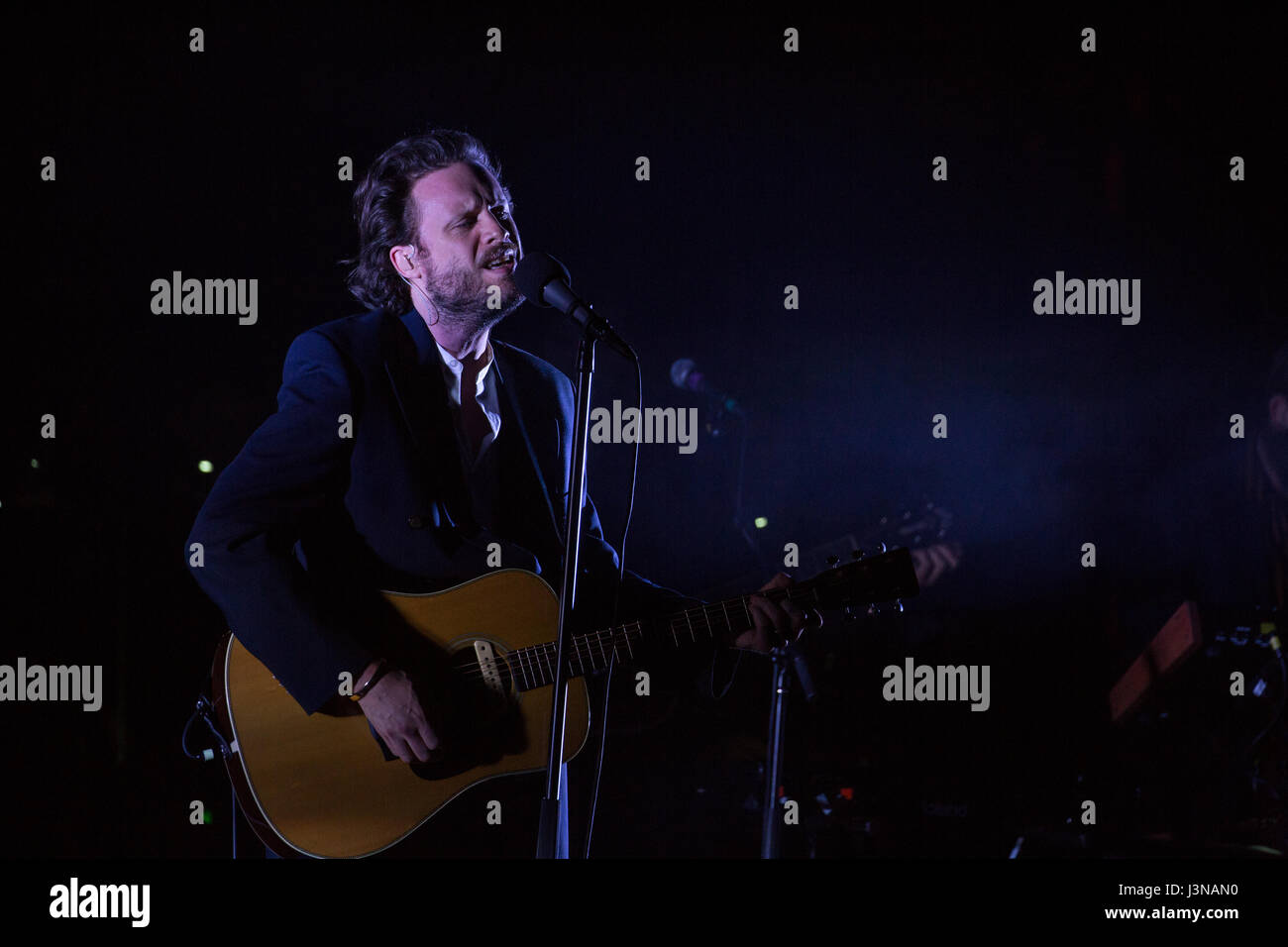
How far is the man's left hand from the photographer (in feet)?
7.64

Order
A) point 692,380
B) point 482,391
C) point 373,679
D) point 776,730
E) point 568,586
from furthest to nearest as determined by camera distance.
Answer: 1. point 692,380
2. point 776,730
3. point 482,391
4. point 373,679
5. point 568,586

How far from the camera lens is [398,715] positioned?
7.39 ft

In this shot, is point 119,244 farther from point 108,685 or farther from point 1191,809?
point 1191,809

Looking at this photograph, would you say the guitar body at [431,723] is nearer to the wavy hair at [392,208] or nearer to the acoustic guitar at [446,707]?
the acoustic guitar at [446,707]

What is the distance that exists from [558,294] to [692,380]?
1117mm

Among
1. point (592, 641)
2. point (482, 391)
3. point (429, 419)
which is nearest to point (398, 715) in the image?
point (592, 641)

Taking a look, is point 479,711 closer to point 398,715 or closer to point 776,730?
point 398,715

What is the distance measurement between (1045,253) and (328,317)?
211 centimetres

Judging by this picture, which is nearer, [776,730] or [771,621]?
[771,621]

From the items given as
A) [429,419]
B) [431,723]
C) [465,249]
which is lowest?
[431,723]

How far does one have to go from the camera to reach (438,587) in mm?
2355

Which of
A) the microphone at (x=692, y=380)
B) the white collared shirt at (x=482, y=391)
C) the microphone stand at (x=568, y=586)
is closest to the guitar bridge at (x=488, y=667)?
the microphone stand at (x=568, y=586)

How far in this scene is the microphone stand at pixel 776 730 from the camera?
2.84 metres

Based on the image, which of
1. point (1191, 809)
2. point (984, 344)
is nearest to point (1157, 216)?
point (984, 344)
